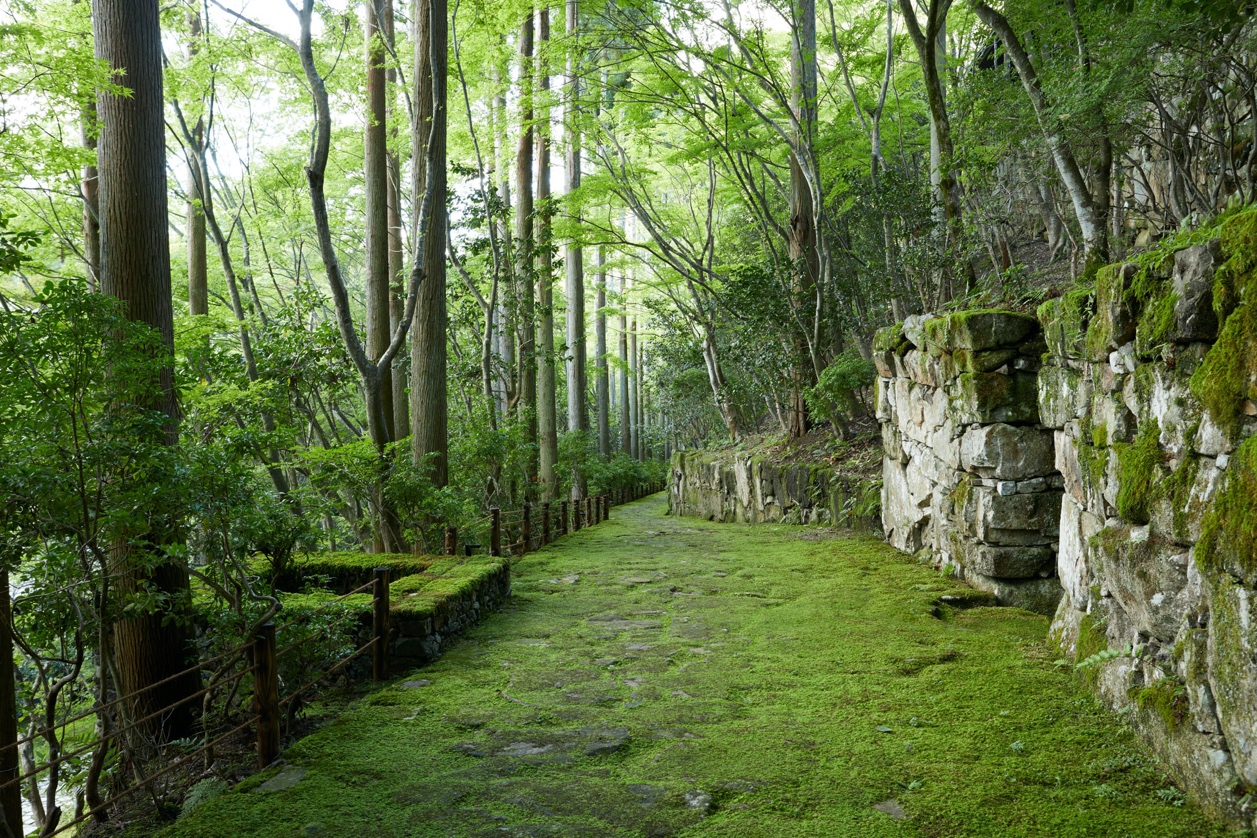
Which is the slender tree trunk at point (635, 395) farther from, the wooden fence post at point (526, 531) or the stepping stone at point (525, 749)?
the stepping stone at point (525, 749)

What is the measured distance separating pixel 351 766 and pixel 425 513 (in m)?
4.86

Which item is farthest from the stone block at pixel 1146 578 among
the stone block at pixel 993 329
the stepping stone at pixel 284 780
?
the stepping stone at pixel 284 780

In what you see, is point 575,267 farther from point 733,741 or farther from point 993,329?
point 733,741

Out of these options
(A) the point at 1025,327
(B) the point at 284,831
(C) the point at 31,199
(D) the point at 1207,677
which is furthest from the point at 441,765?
(C) the point at 31,199

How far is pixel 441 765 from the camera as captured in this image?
3.31 metres

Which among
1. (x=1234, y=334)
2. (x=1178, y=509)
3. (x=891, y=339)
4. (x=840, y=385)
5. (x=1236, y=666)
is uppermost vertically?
→ (x=891, y=339)

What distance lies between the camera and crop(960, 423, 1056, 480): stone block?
17.8 ft

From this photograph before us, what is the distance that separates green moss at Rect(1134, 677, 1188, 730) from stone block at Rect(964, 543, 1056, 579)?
245cm

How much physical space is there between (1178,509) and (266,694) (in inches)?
154

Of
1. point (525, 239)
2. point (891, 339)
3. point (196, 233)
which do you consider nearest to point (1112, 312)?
point (891, 339)

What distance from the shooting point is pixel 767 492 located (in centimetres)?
1265

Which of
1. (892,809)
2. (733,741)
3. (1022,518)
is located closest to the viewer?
(892,809)

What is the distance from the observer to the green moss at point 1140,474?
324cm

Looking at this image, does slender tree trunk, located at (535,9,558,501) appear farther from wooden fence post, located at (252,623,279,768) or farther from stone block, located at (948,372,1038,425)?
wooden fence post, located at (252,623,279,768)
